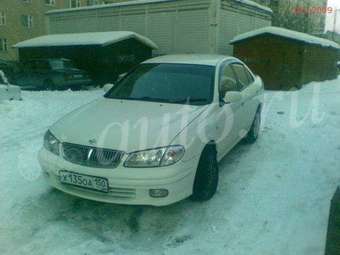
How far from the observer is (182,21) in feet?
51.6

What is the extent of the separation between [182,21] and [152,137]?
13130 millimetres

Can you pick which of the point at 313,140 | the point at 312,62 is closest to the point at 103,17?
the point at 312,62

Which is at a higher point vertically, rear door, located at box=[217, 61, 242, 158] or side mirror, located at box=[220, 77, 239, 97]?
side mirror, located at box=[220, 77, 239, 97]

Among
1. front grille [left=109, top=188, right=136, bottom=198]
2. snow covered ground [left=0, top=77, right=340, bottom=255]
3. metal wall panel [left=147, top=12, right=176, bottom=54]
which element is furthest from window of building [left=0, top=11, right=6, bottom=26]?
front grille [left=109, top=188, right=136, bottom=198]

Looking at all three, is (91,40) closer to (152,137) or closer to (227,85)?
(227,85)

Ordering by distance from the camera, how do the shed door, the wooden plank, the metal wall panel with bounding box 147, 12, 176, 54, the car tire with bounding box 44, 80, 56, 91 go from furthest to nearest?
the metal wall panel with bounding box 147, 12, 176, 54
the shed door
the car tire with bounding box 44, 80, 56, 91
the wooden plank

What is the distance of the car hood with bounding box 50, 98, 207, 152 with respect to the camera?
3.52 m

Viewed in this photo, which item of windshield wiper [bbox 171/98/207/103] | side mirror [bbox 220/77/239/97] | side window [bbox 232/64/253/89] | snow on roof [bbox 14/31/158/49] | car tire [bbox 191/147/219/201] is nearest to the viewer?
car tire [bbox 191/147/219/201]

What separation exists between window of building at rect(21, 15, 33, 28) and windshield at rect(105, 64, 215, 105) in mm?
34240

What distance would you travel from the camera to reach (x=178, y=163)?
3.48 meters

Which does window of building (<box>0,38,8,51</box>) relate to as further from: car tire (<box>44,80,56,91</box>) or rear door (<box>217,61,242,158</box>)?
rear door (<box>217,61,242,158</box>)

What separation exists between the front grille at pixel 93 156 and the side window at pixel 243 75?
2.85m

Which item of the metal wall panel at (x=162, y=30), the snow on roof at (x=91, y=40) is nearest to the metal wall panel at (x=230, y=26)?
the metal wall panel at (x=162, y=30)

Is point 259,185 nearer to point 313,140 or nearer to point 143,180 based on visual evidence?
point 143,180
